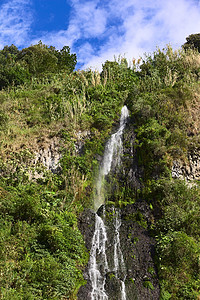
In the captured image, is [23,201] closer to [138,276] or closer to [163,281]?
[138,276]

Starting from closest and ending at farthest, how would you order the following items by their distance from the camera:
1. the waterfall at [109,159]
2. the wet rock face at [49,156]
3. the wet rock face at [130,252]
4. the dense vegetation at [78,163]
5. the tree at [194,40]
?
1. the dense vegetation at [78,163]
2. the wet rock face at [130,252]
3. the waterfall at [109,159]
4. the wet rock face at [49,156]
5. the tree at [194,40]

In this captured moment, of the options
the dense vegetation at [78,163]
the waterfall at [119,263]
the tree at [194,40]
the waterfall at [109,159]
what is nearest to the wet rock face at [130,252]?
the waterfall at [119,263]

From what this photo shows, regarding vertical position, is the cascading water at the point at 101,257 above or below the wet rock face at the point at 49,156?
below

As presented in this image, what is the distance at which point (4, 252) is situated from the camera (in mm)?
6434

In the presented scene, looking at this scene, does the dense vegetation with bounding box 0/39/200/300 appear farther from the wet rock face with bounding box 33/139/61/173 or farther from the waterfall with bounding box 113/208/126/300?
the waterfall with bounding box 113/208/126/300

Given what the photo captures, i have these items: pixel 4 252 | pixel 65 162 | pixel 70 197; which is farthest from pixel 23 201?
pixel 65 162

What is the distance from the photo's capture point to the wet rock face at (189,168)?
10633mm

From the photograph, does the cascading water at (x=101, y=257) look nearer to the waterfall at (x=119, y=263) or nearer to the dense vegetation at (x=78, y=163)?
the waterfall at (x=119, y=263)

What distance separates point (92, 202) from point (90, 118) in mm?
4389

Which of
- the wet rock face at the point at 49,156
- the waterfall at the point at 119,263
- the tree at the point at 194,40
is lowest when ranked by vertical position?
the waterfall at the point at 119,263

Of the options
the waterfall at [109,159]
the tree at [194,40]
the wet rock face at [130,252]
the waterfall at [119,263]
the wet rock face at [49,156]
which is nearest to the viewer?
the wet rock face at [130,252]

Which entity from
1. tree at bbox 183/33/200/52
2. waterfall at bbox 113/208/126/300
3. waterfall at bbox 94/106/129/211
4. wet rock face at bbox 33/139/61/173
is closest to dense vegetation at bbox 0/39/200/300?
wet rock face at bbox 33/139/61/173

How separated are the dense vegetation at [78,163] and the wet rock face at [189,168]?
282mm

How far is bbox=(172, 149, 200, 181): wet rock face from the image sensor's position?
34.9 ft
